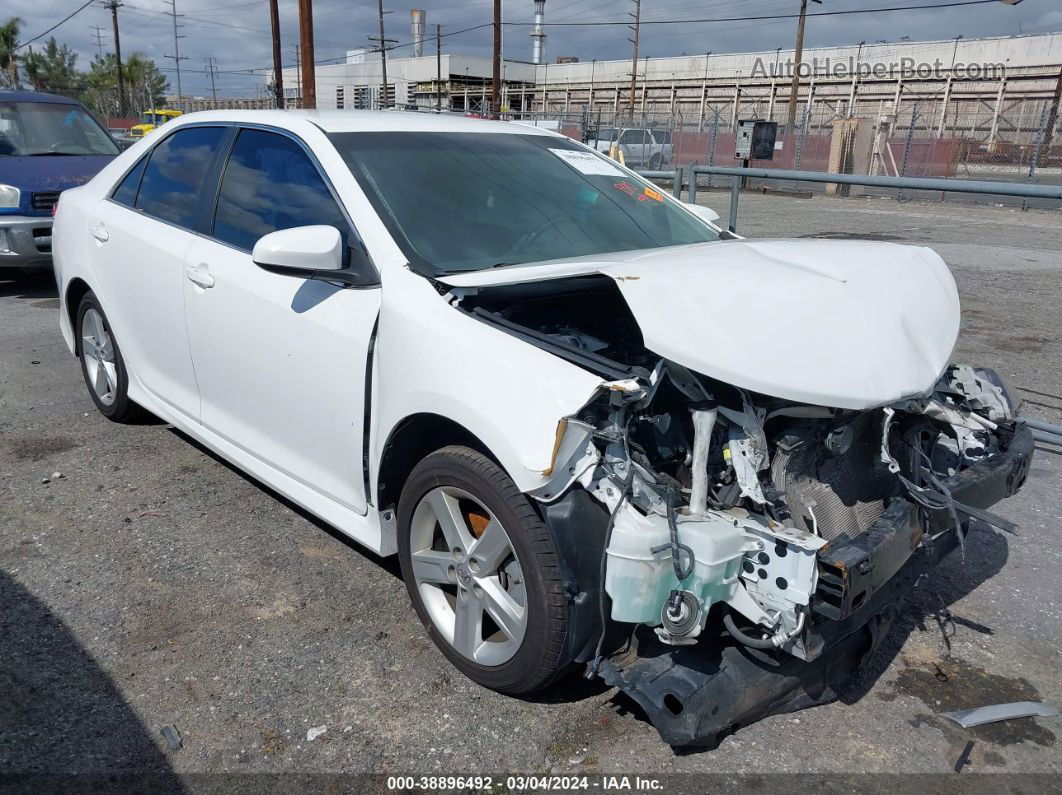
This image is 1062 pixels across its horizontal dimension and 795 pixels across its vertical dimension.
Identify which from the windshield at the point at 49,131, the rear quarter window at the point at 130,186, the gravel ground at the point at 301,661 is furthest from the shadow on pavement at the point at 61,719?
the windshield at the point at 49,131

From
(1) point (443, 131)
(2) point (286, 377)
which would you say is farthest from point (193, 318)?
(1) point (443, 131)

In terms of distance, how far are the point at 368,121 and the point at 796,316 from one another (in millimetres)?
2122

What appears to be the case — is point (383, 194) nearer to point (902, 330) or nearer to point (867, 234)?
point (902, 330)

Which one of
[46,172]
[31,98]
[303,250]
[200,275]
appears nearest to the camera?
[303,250]

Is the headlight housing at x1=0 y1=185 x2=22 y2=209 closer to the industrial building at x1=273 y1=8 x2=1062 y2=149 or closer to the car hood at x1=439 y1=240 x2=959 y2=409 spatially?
the car hood at x1=439 y1=240 x2=959 y2=409

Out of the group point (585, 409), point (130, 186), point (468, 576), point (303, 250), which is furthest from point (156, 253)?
point (585, 409)

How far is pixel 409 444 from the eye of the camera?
2.96 m

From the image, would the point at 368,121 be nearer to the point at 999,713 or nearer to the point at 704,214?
the point at 704,214

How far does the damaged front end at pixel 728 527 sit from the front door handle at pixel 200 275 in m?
1.44

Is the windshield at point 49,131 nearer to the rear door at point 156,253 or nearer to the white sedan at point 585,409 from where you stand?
the rear door at point 156,253

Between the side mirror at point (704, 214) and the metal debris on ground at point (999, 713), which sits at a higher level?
the side mirror at point (704, 214)

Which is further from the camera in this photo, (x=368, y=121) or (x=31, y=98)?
(x=31, y=98)

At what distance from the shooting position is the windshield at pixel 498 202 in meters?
3.21

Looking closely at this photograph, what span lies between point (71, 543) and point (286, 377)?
1351 mm
